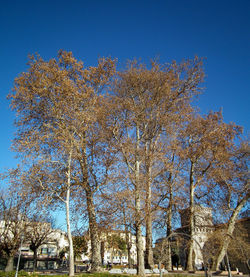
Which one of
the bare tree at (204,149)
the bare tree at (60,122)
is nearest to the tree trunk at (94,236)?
the bare tree at (60,122)

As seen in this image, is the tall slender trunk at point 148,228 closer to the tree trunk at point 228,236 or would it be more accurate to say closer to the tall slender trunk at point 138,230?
the tall slender trunk at point 138,230

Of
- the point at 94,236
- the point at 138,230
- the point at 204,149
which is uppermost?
the point at 204,149

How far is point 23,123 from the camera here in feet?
62.8

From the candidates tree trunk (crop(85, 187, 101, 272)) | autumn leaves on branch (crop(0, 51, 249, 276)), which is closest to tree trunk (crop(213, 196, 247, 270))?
autumn leaves on branch (crop(0, 51, 249, 276))

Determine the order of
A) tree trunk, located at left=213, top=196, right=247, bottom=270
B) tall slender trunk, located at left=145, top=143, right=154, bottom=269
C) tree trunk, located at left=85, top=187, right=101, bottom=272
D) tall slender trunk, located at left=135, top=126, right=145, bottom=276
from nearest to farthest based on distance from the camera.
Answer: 1. tall slender trunk, located at left=135, top=126, right=145, bottom=276
2. tree trunk, located at left=85, top=187, right=101, bottom=272
3. tall slender trunk, located at left=145, top=143, right=154, bottom=269
4. tree trunk, located at left=213, top=196, right=247, bottom=270

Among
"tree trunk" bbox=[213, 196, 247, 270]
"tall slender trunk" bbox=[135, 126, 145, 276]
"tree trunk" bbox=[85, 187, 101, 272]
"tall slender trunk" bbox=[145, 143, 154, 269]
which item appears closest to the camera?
"tall slender trunk" bbox=[135, 126, 145, 276]

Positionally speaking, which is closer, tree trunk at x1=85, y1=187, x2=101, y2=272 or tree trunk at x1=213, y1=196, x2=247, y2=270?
tree trunk at x1=85, y1=187, x2=101, y2=272

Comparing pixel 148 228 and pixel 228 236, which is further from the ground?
pixel 148 228

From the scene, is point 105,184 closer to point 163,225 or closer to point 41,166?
point 41,166

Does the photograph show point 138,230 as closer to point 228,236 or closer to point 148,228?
point 148,228

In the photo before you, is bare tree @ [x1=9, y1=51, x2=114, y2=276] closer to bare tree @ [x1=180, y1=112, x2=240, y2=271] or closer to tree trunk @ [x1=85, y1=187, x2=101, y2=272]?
tree trunk @ [x1=85, y1=187, x2=101, y2=272]

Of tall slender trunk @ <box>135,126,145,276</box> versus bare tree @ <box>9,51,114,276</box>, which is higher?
bare tree @ <box>9,51,114,276</box>

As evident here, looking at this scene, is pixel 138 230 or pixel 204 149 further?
pixel 204 149

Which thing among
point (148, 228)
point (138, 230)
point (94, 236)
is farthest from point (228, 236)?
point (94, 236)
